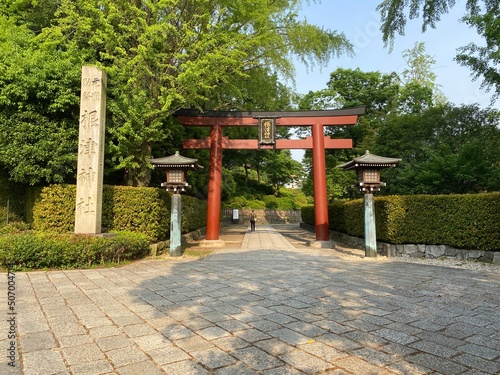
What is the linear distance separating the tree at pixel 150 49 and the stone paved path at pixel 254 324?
6099 millimetres

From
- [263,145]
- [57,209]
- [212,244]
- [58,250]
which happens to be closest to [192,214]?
[212,244]

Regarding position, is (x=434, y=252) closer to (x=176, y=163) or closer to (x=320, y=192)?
(x=320, y=192)

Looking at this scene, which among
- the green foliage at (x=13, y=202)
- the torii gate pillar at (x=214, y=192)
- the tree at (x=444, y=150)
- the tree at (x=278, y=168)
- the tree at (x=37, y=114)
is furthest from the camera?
the tree at (x=278, y=168)

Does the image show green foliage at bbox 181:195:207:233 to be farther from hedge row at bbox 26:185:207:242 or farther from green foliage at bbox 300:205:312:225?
green foliage at bbox 300:205:312:225

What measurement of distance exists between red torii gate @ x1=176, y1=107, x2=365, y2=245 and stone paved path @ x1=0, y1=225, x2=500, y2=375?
7295mm

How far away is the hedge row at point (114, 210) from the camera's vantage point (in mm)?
9969

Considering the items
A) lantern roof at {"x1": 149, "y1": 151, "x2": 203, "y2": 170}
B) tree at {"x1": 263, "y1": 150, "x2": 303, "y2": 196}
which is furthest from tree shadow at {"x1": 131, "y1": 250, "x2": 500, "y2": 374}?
tree at {"x1": 263, "y1": 150, "x2": 303, "y2": 196}

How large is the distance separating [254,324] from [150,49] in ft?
31.0

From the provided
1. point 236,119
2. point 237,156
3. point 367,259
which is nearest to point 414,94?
point 237,156

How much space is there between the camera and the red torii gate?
45.6 feet

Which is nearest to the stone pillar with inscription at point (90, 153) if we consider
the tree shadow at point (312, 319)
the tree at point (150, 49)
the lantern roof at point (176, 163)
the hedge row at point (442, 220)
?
the tree at point (150, 49)

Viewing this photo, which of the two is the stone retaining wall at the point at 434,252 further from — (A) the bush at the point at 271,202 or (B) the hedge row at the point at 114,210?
(A) the bush at the point at 271,202

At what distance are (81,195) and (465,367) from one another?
373 inches

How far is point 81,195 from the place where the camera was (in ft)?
30.1
